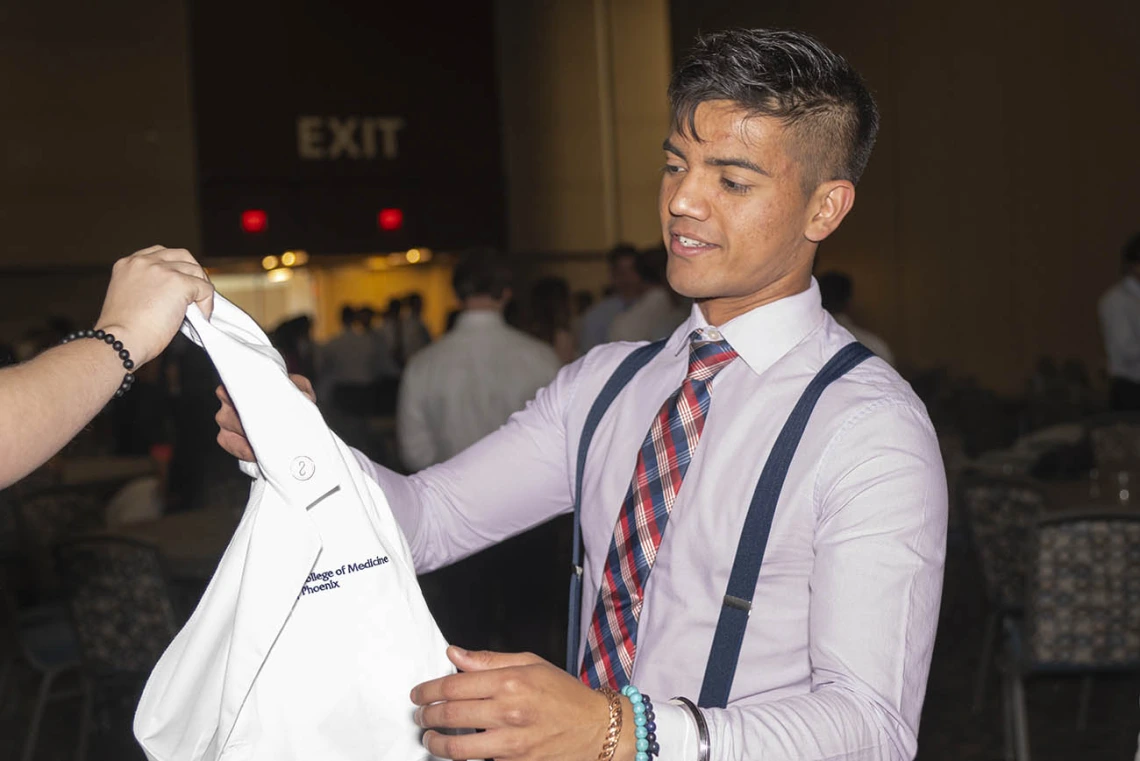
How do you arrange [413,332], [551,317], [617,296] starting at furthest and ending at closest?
[413,332]
[617,296]
[551,317]

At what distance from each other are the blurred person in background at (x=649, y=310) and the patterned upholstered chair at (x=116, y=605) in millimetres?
3160

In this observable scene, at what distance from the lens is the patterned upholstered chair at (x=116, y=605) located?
12.7ft

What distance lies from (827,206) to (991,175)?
969cm

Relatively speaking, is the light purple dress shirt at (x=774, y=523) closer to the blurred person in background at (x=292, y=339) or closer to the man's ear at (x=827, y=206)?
the man's ear at (x=827, y=206)

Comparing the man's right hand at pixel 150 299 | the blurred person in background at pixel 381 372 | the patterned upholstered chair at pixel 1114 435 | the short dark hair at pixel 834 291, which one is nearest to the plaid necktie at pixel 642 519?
the man's right hand at pixel 150 299

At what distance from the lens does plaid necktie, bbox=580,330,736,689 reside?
1549 mm

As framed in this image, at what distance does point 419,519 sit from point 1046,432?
5466mm

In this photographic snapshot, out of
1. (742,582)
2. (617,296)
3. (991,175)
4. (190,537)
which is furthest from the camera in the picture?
(991,175)

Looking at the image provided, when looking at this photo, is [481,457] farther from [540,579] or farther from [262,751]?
[540,579]

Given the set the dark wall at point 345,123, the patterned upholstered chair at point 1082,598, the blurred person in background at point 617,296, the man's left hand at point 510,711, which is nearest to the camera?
the man's left hand at point 510,711

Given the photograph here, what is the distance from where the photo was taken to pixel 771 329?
157 centimetres

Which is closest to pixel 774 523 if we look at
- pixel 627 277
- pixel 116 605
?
A: pixel 116 605

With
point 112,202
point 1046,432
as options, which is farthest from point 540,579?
point 112,202

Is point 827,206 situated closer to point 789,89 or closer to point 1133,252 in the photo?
point 789,89
